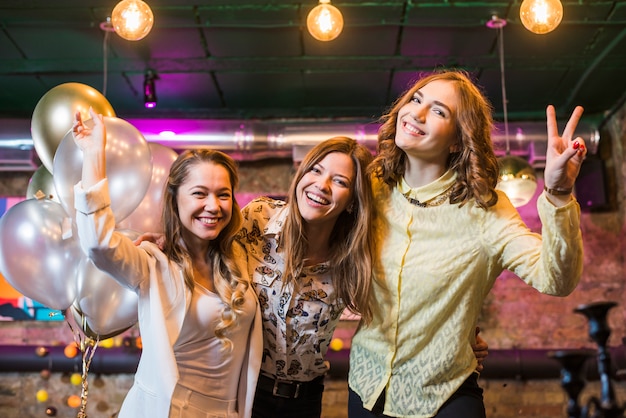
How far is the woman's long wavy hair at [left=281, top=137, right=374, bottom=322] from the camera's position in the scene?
216 centimetres

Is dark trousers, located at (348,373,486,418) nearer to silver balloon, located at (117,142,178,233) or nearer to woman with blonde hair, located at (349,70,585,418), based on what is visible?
woman with blonde hair, located at (349,70,585,418)

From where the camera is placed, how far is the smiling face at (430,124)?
6.85ft

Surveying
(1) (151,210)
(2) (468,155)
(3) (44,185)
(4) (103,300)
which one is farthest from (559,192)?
(3) (44,185)

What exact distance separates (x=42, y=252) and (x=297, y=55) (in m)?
2.31

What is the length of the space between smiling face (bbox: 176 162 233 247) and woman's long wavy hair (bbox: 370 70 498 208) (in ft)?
1.63

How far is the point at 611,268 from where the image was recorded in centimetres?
543

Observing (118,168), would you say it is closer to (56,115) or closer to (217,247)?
(56,115)

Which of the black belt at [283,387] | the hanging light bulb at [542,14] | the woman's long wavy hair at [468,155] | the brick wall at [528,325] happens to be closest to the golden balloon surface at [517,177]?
the hanging light bulb at [542,14]

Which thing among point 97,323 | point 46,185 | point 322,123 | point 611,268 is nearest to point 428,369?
point 97,323

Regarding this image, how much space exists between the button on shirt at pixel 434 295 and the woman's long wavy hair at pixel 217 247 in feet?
1.45

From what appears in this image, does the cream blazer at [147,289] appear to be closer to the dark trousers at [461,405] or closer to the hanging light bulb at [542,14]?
the dark trousers at [461,405]

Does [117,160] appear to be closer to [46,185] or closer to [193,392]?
[46,185]

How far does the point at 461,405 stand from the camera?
1994mm

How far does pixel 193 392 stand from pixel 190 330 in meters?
0.19
